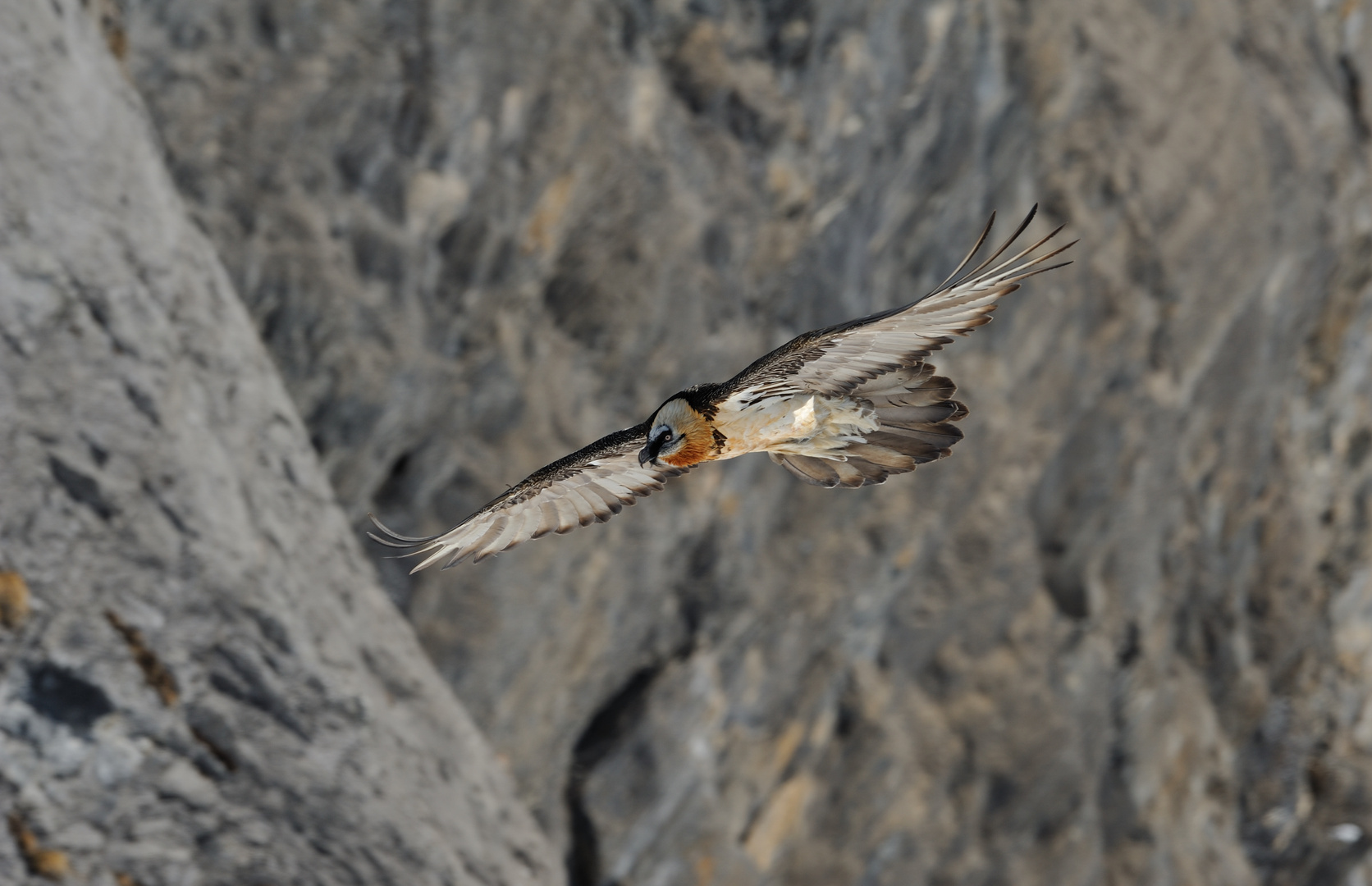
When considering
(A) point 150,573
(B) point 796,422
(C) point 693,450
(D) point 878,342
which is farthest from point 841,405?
(A) point 150,573

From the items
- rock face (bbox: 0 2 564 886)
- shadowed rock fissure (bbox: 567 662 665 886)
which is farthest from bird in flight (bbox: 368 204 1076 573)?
shadowed rock fissure (bbox: 567 662 665 886)

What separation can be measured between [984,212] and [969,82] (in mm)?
975

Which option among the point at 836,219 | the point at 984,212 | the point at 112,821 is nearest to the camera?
the point at 112,821

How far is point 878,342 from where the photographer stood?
4910 mm

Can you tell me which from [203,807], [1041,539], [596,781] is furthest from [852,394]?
[1041,539]

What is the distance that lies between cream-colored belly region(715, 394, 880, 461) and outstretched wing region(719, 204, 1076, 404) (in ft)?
0.15

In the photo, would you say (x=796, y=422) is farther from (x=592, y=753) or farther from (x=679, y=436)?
(x=592, y=753)

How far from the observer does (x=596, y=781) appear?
9.25 m

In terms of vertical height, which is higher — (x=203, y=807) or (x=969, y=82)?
(x=969, y=82)

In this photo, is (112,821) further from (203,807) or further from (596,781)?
(596,781)

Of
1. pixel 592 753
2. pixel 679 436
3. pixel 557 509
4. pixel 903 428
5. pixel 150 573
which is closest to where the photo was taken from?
pixel 679 436

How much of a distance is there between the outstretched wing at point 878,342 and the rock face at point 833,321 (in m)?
3.19

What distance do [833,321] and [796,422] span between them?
4.76 metres

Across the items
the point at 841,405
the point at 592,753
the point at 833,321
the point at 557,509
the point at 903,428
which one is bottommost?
the point at 592,753
